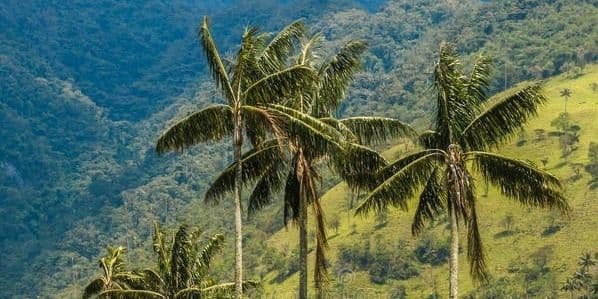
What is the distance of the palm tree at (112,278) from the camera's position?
4950 centimetres

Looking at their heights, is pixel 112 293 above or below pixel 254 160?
below

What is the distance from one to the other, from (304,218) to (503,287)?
162152 millimetres

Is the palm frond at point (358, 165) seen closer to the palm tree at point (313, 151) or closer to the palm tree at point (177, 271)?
the palm tree at point (313, 151)

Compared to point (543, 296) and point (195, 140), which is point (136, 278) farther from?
point (543, 296)

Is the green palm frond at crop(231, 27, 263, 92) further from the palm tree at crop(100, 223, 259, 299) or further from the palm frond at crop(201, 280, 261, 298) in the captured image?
the palm tree at crop(100, 223, 259, 299)

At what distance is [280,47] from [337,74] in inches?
110

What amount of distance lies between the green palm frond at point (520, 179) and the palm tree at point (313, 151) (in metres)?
3.88

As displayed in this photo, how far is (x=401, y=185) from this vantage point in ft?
93.0

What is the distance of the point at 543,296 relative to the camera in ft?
586

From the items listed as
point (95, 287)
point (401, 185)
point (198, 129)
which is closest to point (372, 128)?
point (401, 185)

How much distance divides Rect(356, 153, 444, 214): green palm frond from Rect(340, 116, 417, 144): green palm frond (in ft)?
13.3

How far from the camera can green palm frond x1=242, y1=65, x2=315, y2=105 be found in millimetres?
28497

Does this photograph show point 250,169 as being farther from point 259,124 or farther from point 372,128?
point 372,128

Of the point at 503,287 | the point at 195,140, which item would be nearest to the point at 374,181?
the point at 195,140
